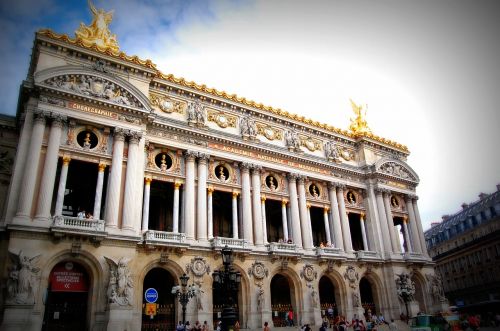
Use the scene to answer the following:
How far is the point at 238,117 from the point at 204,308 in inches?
585

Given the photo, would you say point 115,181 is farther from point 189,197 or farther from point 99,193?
point 189,197

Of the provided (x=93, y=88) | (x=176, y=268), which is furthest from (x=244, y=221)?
(x=93, y=88)

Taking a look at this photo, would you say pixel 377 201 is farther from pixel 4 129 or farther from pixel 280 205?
pixel 4 129

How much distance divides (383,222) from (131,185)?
914 inches

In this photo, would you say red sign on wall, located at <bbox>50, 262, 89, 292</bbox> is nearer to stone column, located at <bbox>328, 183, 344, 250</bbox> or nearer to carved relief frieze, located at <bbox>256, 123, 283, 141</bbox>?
carved relief frieze, located at <bbox>256, 123, 283, 141</bbox>

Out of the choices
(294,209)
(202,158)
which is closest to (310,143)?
(294,209)

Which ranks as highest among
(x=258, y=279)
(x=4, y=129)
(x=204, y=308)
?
(x=4, y=129)

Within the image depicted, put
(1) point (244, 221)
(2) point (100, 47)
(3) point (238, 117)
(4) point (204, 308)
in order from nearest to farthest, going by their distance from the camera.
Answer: (4) point (204, 308)
(2) point (100, 47)
(1) point (244, 221)
(3) point (238, 117)

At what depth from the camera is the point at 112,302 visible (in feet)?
69.6

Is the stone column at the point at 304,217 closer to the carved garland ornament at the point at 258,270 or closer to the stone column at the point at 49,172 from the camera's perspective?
the carved garland ornament at the point at 258,270

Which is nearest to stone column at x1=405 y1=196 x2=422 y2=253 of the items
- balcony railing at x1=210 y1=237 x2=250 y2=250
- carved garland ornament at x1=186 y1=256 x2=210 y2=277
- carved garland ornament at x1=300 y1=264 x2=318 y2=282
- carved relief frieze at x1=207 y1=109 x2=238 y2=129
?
carved garland ornament at x1=300 y1=264 x2=318 y2=282

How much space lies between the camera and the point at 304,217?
3259 cm

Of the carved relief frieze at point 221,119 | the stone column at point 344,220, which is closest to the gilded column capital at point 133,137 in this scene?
the carved relief frieze at point 221,119

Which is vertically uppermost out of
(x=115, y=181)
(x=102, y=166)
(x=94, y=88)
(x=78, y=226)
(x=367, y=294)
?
(x=94, y=88)
